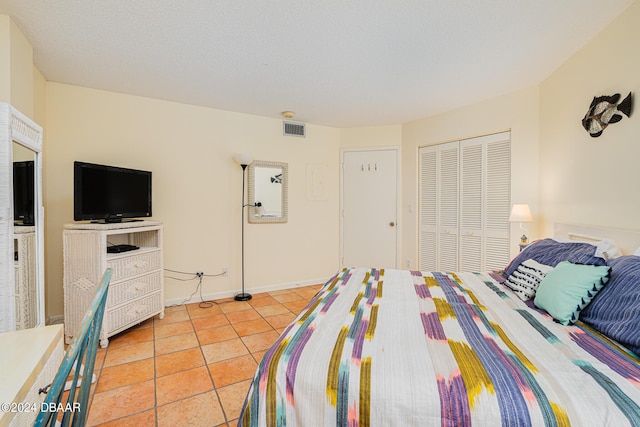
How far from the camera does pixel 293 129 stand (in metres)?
4.07

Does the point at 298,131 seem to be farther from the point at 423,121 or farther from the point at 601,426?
the point at 601,426

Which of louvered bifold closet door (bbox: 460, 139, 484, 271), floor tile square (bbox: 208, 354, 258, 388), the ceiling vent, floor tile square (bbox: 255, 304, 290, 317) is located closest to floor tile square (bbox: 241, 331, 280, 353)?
floor tile square (bbox: 208, 354, 258, 388)

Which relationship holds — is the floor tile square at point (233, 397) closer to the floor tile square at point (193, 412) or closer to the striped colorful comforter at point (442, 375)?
the floor tile square at point (193, 412)

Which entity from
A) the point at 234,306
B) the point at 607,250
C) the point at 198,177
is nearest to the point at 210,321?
the point at 234,306

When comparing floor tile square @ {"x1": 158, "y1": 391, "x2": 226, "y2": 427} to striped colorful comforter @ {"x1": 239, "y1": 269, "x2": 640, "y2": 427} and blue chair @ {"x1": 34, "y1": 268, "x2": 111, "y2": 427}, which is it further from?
blue chair @ {"x1": 34, "y1": 268, "x2": 111, "y2": 427}

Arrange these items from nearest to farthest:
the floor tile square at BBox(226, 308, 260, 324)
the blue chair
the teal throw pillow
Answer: the blue chair < the teal throw pillow < the floor tile square at BBox(226, 308, 260, 324)

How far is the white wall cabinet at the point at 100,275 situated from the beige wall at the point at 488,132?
3.25 m

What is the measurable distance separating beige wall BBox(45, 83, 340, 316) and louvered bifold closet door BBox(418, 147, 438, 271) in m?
1.23

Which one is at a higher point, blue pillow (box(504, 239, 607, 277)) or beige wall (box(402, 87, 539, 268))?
beige wall (box(402, 87, 539, 268))

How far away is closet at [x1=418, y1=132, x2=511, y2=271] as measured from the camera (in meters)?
3.29

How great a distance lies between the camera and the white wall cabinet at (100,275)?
2.39m

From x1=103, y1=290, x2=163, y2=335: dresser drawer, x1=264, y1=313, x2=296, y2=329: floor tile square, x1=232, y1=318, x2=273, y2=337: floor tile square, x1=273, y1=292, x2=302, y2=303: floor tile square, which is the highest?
x1=103, y1=290, x2=163, y2=335: dresser drawer

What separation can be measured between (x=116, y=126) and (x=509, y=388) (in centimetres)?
375

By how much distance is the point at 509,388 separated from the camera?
3.01 ft
